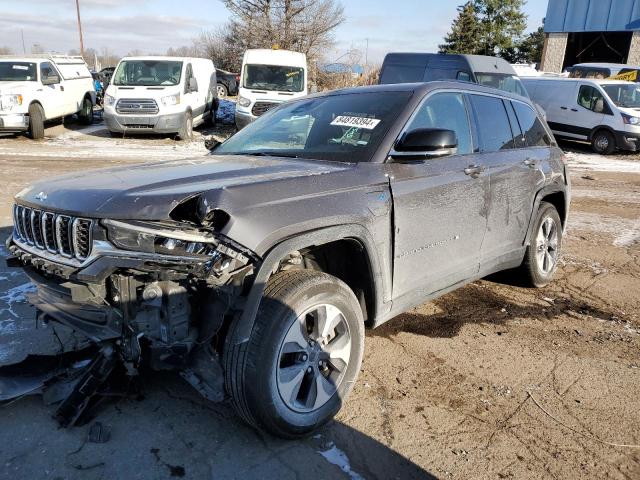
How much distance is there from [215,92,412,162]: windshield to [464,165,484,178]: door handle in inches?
27.0

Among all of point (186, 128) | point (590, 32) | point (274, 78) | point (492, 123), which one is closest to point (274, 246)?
point (492, 123)

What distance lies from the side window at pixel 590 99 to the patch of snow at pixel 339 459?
16358 mm

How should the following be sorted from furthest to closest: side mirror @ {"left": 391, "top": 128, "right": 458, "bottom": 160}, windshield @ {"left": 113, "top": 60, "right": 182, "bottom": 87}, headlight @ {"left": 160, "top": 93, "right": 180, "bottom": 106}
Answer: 1. windshield @ {"left": 113, "top": 60, "right": 182, "bottom": 87}
2. headlight @ {"left": 160, "top": 93, "right": 180, "bottom": 106}
3. side mirror @ {"left": 391, "top": 128, "right": 458, "bottom": 160}

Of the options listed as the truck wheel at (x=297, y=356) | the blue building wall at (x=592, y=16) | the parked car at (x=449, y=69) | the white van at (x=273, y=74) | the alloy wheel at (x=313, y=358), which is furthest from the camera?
the blue building wall at (x=592, y=16)

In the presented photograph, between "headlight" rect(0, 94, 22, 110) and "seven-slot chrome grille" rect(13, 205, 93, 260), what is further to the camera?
"headlight" rect(0, 94, 22, 110)

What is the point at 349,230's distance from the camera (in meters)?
2.98

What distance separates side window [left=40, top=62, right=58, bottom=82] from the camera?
15618mm

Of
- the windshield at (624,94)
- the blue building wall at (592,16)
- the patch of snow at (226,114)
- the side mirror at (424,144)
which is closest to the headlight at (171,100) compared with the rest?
the patch of snow at (226,114)

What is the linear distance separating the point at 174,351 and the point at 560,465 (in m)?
2.01

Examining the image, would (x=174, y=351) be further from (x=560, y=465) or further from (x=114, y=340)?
(x=560, y=465)

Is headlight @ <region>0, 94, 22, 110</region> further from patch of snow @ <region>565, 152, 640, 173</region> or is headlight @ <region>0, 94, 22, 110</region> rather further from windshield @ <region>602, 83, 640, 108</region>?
windshield @ <region>602, 83, 640, 108</region>

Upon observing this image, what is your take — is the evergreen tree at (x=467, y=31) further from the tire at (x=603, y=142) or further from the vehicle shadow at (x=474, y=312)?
the vehicle shadow at (x=474, y=312)

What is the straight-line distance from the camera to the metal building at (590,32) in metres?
29.1

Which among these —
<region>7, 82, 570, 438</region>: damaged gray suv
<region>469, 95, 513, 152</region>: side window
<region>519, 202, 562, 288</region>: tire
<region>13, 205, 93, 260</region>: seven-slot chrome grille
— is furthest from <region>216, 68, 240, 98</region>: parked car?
<region>13, 205, 93, 260</region>: seven-slot chrome grille
